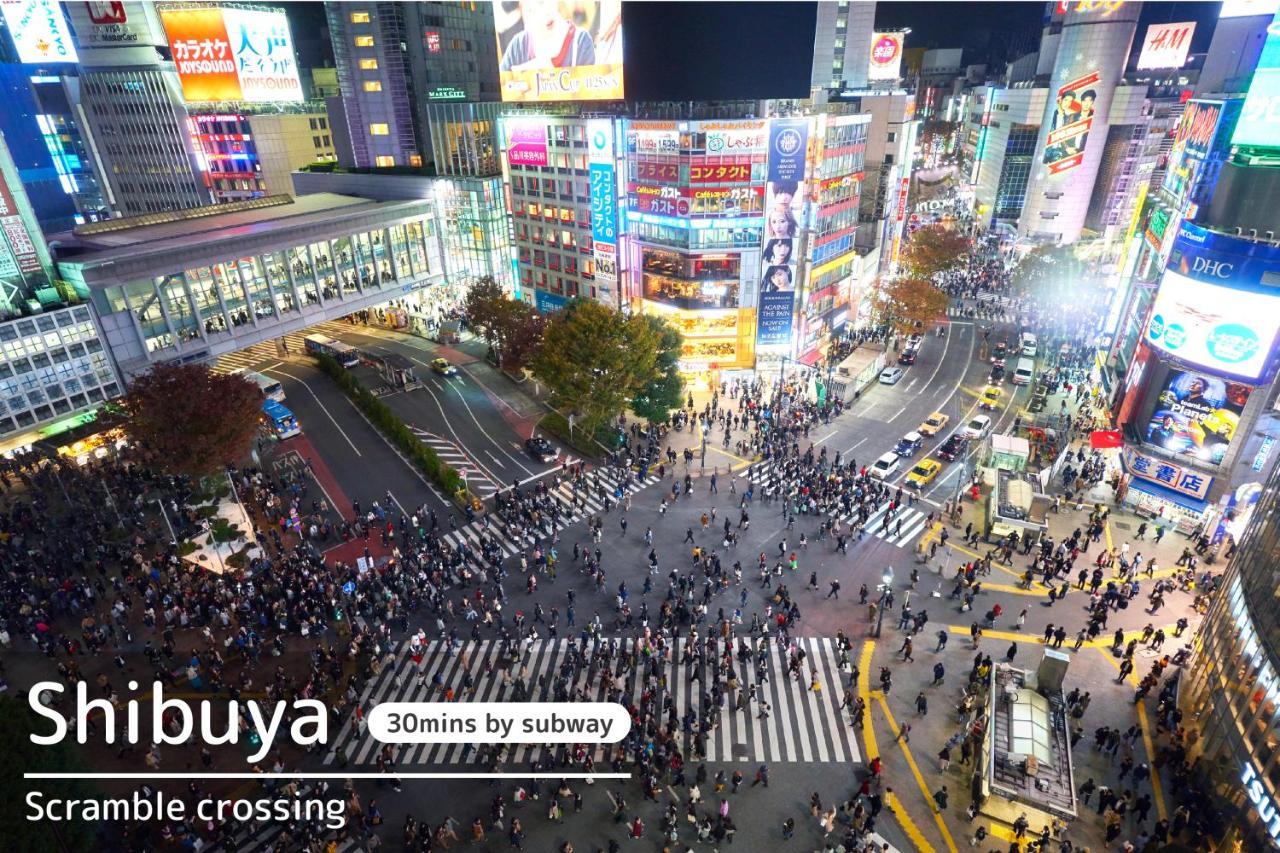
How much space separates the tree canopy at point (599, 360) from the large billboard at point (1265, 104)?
35.1 meters

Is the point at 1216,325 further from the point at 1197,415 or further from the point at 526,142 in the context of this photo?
the point at 526,142

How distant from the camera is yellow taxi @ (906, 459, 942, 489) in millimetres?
44144

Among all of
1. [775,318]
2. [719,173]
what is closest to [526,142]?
[719,173]

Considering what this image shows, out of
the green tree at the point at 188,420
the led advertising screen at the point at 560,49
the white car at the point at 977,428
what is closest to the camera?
the green tree at the point at 188,420

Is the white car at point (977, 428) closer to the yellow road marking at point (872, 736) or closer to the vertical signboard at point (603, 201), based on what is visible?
the yellow road marking at point (872, 736)

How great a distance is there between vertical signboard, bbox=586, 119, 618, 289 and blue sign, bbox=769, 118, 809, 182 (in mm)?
14329

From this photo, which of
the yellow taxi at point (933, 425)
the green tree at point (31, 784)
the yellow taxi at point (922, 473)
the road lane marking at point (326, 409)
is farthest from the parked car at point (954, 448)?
the green tree at point (31, 784)

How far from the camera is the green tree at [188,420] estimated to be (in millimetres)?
37719

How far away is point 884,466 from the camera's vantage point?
4578 cm

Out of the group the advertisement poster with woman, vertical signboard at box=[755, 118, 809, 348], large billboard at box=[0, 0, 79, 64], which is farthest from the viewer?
large billboard at box=[0, 0, 79, 64]

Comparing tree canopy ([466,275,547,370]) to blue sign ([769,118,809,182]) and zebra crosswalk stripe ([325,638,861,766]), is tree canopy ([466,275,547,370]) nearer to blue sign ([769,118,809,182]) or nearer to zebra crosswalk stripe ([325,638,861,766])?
blue sign ([769,118,809,182])

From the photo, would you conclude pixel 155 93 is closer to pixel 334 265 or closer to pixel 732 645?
pixel 334 265

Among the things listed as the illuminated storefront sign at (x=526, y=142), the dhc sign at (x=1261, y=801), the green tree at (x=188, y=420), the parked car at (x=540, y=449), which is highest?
the illuminated storefront sign at (x=526, y=142)

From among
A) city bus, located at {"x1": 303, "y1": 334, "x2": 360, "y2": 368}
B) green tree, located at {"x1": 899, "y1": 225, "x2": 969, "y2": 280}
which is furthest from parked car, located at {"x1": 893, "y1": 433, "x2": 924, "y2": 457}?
city bus, located at {"x1": 303, "y1": 334, "x2": 360, "y2": 368}
